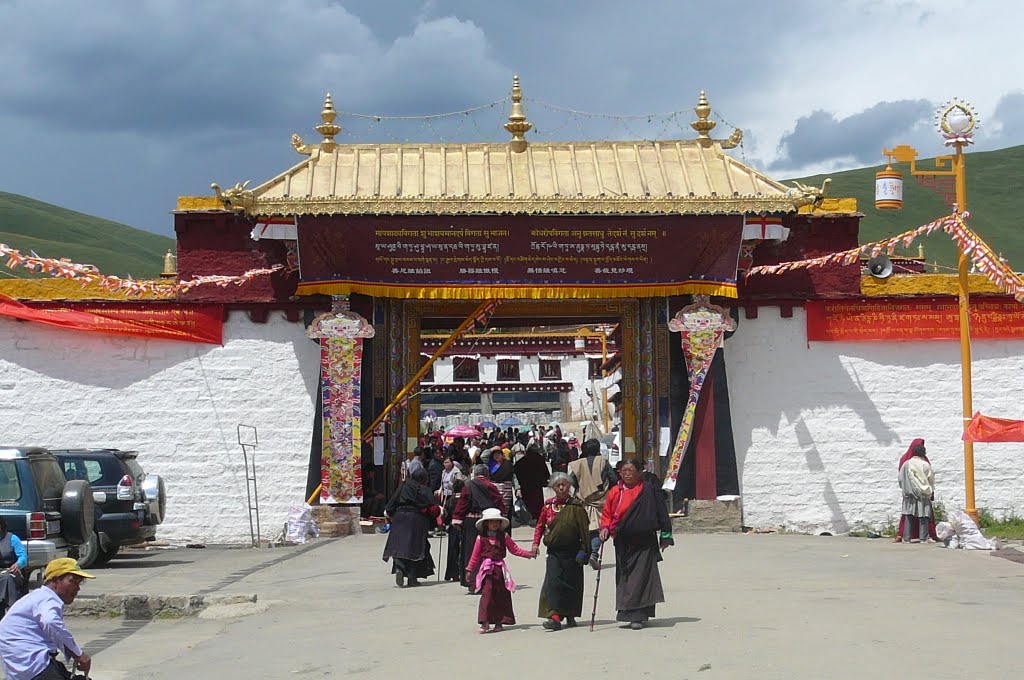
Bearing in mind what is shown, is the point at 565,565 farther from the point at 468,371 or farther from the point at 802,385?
the point at 468,371

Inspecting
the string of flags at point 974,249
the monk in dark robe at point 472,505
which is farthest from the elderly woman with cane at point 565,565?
the string of flags at point 974,249

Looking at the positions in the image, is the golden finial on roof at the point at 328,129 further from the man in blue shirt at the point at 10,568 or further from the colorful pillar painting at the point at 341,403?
the man in blue shirt at the point at 10,568

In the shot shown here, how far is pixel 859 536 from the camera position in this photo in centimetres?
2128

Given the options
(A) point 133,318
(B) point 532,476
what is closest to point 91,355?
(A) point 133,318

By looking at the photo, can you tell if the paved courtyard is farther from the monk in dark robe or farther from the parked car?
the parked car

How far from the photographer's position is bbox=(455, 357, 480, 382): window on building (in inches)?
2562

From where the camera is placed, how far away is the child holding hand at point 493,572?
1168 centimetres

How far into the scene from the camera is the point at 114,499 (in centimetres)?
1808

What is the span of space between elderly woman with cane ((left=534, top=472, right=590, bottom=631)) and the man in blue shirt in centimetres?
428

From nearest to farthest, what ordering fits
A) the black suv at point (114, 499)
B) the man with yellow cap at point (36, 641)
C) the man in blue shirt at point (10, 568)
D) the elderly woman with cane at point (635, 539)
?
the man with yellow cap at point (36, 641) < the man in blue shirt at point (10, 568) < the elderly woman with cane at point (635, 539) < the black suv at point (114, 499)

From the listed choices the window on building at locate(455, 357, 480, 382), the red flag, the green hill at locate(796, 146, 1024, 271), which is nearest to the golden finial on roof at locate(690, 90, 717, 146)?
the red flag

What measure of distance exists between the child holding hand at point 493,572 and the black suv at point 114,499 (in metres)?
7.10

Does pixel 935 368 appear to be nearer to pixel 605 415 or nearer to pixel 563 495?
pixel 563 495

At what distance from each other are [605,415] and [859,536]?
22.0m
